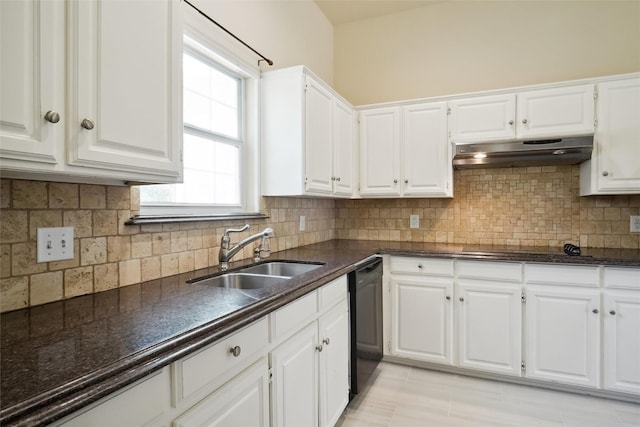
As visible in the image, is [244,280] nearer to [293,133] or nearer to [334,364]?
[334,364]

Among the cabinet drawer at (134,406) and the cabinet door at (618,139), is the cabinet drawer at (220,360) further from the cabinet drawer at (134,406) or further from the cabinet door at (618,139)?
the cabinet door at (618,139)

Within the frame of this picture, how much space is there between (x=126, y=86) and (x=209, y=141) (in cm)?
106

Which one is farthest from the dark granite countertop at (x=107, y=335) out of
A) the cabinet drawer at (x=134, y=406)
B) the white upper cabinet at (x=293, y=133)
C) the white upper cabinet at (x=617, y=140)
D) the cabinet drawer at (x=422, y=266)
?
the white upper cabinet at (x=617, y=140)

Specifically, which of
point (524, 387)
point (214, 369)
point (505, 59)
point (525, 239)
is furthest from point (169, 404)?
point (505, 59)

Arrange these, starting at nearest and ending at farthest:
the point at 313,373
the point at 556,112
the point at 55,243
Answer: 1. the point at 55,243
2. the point at 313,373
3. the point at 556,112

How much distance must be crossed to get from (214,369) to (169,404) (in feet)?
0.53

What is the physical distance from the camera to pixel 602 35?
2.84 metres

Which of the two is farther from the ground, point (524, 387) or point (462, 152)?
point (462, 152)

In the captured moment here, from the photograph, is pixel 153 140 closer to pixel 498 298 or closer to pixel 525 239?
pixel 498 298

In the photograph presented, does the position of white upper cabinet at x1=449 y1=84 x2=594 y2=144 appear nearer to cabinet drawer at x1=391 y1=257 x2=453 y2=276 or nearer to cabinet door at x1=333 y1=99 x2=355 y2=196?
cabinet door at x1=333 y1=99 x2=355 y2=196

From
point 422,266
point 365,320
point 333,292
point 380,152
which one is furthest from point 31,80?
point 380,152

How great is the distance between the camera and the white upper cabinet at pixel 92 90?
873 millimetres

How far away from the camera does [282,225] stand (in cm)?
274

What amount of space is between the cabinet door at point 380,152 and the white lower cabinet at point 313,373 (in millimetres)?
1414
